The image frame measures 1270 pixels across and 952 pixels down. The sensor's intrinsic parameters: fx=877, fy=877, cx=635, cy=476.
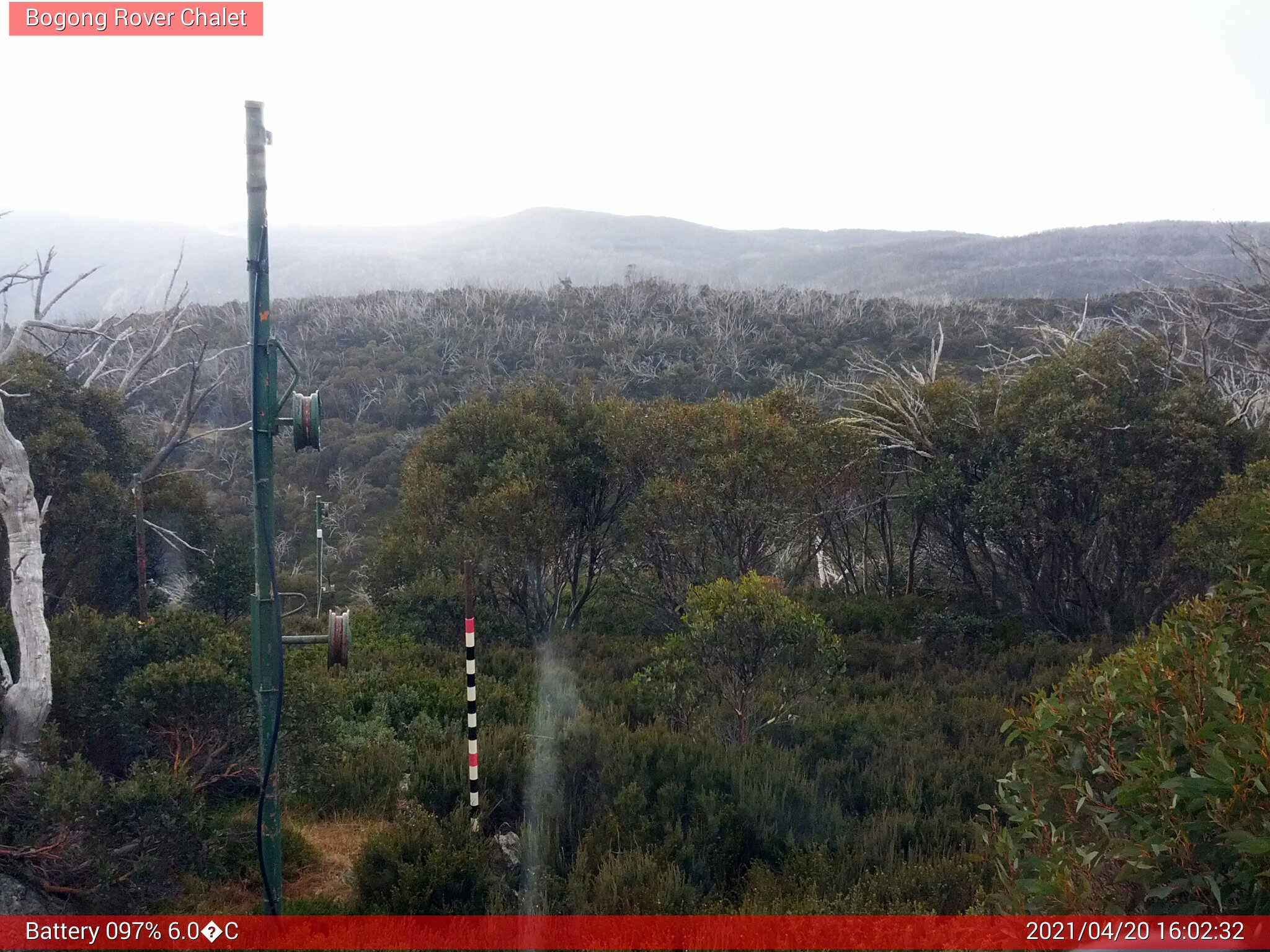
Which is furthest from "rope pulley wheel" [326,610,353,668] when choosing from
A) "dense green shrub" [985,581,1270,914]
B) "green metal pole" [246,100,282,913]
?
"dense green shrub" [985,581,1270,914]

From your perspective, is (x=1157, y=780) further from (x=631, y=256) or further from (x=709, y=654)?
(x=631, y=256)

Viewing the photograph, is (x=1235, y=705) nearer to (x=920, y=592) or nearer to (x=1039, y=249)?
(x=920, y=592)

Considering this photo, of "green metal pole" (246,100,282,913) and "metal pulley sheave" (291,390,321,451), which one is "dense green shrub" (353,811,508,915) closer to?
"green metal pole" (246,100,282,913)

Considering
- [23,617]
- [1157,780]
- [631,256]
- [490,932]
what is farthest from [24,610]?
[631,256]

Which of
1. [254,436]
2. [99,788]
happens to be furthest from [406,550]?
[254,436]

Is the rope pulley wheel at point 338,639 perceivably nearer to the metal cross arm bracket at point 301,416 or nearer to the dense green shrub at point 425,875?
the metal cross arm bracket at point 301,416

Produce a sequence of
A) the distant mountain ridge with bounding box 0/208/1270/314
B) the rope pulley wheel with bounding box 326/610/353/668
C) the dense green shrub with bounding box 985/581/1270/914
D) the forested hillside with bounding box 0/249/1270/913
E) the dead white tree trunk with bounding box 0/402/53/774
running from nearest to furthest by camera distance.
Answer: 1. the dense green shrub with bounding box 985/581/1270/914
2. the forested hillside with bounding box 0/249/1270/913
3. the rope pulley wheel with bounding box 326/610/353/668
4. the dead white tree trunk with bounding box 0/402/53/774
5. the distant mountain ridge with bounding box 0/208/1270/314

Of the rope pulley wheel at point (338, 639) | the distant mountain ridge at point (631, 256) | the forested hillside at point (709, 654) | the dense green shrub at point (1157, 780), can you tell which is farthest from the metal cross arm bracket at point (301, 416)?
the distant mountain ridge at point (631, 256)
